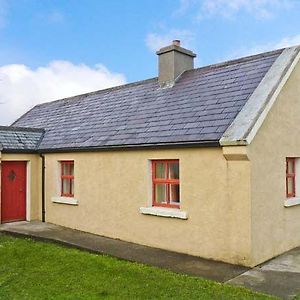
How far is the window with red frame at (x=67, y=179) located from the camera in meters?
14.1

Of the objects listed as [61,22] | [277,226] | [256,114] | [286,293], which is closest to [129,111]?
[61,22]

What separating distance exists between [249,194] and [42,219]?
9556 mm

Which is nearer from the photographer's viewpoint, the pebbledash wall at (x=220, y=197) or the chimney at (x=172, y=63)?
the pebbledash wall at (x=220, y=197)

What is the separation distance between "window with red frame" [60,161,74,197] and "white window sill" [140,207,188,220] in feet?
14.4

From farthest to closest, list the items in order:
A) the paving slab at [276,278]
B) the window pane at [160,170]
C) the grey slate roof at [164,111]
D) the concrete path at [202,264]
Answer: the window pane at [160,170] → the grey slate roof at [164,111] → the concrete path at [202,264] → the paving slab at [276,278]

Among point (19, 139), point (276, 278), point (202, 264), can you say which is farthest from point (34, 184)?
point (276, 278)

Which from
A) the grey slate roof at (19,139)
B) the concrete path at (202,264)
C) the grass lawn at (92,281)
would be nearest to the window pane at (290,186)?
the concrete path at (202,264)

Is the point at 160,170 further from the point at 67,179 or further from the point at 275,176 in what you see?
the point at 67,179

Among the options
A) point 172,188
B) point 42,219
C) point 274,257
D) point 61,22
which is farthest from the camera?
point 42,219

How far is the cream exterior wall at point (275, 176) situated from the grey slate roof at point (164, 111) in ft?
3.04

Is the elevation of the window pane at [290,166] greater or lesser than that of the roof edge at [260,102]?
lesser

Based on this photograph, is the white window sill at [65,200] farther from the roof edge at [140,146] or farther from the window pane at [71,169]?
the roof edge at [140,146]

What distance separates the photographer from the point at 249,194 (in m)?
8.43

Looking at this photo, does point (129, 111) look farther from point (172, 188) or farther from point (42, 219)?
point (42, 219)
